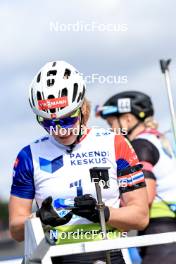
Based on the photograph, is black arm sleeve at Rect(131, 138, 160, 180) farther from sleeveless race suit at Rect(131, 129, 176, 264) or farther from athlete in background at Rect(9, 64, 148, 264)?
athlete in background at Rect(9, 64, 148, 264)

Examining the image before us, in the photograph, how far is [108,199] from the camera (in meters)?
5.53

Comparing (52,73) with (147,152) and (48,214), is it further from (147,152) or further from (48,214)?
(147,152)

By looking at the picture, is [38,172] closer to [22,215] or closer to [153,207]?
[22,215]

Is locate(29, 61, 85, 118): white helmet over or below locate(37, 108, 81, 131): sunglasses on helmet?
over

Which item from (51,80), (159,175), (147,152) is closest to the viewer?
(51,80)

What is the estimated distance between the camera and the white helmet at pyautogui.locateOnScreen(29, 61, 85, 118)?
552 centimetres

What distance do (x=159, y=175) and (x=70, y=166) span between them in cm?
268

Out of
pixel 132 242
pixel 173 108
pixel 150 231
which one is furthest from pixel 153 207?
pixel 132 242

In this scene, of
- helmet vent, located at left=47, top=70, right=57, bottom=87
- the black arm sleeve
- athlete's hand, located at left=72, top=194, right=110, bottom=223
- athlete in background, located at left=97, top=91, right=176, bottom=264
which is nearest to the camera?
athlete's hand, located at left=72, top=194, right=110, bottom=223

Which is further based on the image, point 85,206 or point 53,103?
point 53,103

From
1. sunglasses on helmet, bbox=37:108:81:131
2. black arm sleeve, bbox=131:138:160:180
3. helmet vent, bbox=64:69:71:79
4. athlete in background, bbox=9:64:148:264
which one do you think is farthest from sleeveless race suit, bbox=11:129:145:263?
black arm sleeve, bbox=131:138:160:180

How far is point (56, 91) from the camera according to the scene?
5.58 metres

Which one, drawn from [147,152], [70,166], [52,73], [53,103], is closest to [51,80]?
[52,73]

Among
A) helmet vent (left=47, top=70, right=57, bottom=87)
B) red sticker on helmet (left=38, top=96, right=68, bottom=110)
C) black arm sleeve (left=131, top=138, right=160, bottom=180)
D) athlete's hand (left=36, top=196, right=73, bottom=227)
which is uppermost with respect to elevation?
helmet vent (left=47, top=70, right=57, bottom=87)
